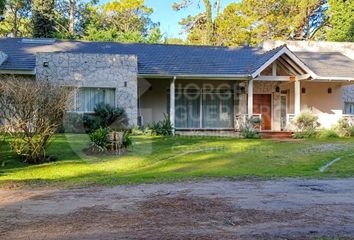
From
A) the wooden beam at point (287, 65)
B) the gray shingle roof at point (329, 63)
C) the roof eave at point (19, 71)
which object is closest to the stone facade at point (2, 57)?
the roof eave at point (19, 71)

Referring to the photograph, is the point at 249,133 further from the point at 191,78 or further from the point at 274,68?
the point at 191,78

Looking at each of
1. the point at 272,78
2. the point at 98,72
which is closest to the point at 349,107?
the point at 272,78

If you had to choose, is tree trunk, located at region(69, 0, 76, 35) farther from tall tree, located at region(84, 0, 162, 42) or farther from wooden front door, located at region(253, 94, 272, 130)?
wooden front door, located at region(253, 94, 272, 130)

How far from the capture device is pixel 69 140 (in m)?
17.6

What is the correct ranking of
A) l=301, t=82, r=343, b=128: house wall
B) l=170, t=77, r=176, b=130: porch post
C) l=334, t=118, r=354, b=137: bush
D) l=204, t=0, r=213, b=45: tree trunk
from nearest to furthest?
l=170, t=77, r=176, b=130: porch post → l=334, t=118, r=354, b=137: bush → l=301, t=82, r=343, b=128: house wall → l=204, t=0, r=213, b=45: tree trunk

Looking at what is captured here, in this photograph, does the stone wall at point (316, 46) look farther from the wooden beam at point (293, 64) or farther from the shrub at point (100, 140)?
the shrub at point (100, 140)

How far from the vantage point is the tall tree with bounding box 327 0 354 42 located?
129ft

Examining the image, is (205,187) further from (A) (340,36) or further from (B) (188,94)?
(A) (340,36)

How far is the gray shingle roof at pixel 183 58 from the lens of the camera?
74.2 feet

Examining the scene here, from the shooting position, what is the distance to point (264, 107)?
83.0 feet

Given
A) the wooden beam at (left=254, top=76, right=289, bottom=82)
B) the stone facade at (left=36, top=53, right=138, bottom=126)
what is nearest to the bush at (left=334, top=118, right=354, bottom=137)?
the wooden beam at (left=254, top=76, right=289, bottom=82)

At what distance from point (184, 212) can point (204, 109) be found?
1754 cm

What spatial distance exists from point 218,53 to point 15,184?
1826cm

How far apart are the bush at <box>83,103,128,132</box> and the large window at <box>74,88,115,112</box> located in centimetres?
56
